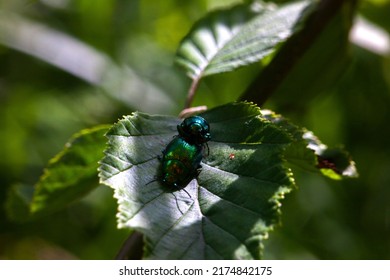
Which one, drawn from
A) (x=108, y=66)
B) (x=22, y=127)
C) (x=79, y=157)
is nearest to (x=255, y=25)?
(x=79, y=157)

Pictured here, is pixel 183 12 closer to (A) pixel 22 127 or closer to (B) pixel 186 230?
(A) pixel 22 127

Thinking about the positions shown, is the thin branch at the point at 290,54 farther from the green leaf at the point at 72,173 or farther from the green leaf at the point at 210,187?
the green leaf at the point at 72,173

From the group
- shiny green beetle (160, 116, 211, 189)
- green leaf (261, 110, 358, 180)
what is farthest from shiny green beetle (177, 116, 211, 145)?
green leaf (261, 110, 358, 180)

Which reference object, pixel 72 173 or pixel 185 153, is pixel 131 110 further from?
pixel 185 153

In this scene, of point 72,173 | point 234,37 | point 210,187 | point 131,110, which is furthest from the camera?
point 131,110

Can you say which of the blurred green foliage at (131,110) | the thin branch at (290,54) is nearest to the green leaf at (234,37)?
the thin branch at (290,54)

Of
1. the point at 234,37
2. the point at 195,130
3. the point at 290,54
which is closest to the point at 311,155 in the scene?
the point at 195,130
